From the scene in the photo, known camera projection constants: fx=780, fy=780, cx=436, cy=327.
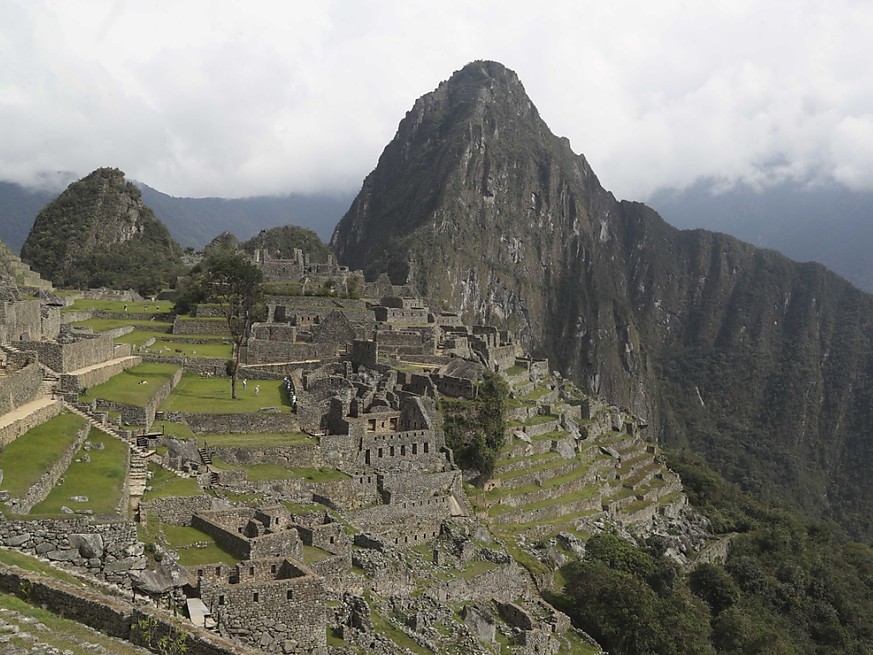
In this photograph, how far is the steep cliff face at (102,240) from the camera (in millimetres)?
75688

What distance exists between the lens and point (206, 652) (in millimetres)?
10102

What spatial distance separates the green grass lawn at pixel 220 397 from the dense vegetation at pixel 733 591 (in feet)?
47.3

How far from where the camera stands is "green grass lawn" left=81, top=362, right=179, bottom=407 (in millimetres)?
25250

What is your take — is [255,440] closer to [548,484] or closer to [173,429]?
[173,429]

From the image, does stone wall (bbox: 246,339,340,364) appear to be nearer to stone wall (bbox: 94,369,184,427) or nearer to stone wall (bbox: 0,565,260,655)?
stone wall (bbox: 94,369,184,427)

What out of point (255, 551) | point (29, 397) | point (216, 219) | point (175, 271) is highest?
point (216, 219)

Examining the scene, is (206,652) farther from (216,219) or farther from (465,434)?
(216,219)

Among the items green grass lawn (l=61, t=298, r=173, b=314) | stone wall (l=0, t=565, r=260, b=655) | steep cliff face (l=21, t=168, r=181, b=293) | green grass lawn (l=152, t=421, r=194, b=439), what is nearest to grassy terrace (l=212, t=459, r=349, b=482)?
green grass lawn (l=152, t=421, r=194, b=439)

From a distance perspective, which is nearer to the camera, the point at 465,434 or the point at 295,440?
the point at 295,440

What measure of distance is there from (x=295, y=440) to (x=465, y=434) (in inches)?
396

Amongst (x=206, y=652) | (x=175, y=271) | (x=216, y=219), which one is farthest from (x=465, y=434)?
(x=216, y=219)

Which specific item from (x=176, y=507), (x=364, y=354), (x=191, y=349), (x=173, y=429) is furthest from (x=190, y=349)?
(x=176, y=507)

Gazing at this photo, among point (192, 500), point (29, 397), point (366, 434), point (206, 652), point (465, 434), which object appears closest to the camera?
point (206, 652)

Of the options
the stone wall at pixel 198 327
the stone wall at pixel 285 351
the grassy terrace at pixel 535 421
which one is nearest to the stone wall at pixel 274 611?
the stone wall at pixel 285 351
